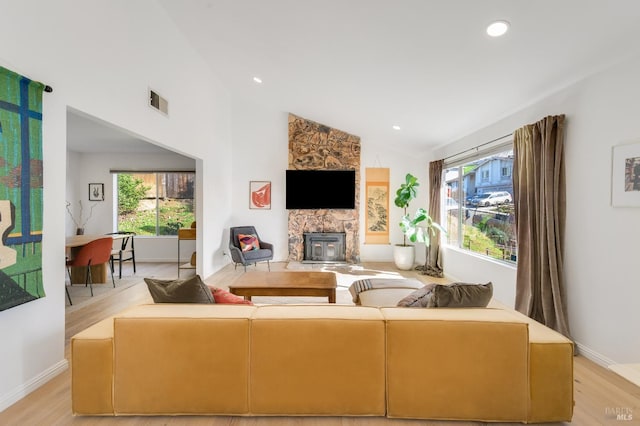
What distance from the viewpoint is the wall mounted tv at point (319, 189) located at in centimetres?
679

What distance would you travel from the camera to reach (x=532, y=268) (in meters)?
3.09

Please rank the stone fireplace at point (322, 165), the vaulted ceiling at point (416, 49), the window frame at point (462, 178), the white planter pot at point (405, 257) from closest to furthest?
the vaulted ceiling at point (416, 49) → the window frame at point (462, 178) → the white planter pot at point (405, 257) → the stone fireplace at point (322, 165)

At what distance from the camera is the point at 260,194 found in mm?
6965

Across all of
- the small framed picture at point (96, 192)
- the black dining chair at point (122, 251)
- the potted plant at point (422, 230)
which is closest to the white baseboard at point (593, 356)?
the potted plant at point (422, 230)

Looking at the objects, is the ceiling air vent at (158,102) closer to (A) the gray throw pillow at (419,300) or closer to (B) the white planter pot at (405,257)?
(A) the gray throw pillow at (419,300)

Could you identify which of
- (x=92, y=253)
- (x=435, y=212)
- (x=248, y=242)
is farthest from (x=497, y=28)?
(x=92, y=253)

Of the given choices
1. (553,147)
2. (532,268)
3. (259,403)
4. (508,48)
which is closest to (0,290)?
(259,403)

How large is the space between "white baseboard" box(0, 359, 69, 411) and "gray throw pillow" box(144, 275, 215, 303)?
1096mm

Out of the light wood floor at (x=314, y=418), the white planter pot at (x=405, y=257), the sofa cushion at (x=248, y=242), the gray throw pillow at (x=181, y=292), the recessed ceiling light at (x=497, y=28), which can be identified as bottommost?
the light wood floor at (x=314, y=418)

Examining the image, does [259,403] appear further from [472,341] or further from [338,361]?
[472,341]

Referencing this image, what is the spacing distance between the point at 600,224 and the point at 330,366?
2.55m

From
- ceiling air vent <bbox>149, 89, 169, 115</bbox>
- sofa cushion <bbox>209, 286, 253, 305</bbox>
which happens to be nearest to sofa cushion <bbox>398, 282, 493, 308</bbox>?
sofa cushion <bbox>209, 286, 253, 305</bbox>

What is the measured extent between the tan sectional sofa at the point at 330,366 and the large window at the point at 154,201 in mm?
6084

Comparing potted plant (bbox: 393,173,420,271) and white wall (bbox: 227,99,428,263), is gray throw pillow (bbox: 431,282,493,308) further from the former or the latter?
white wall (bbox: 227,99,428,263)
